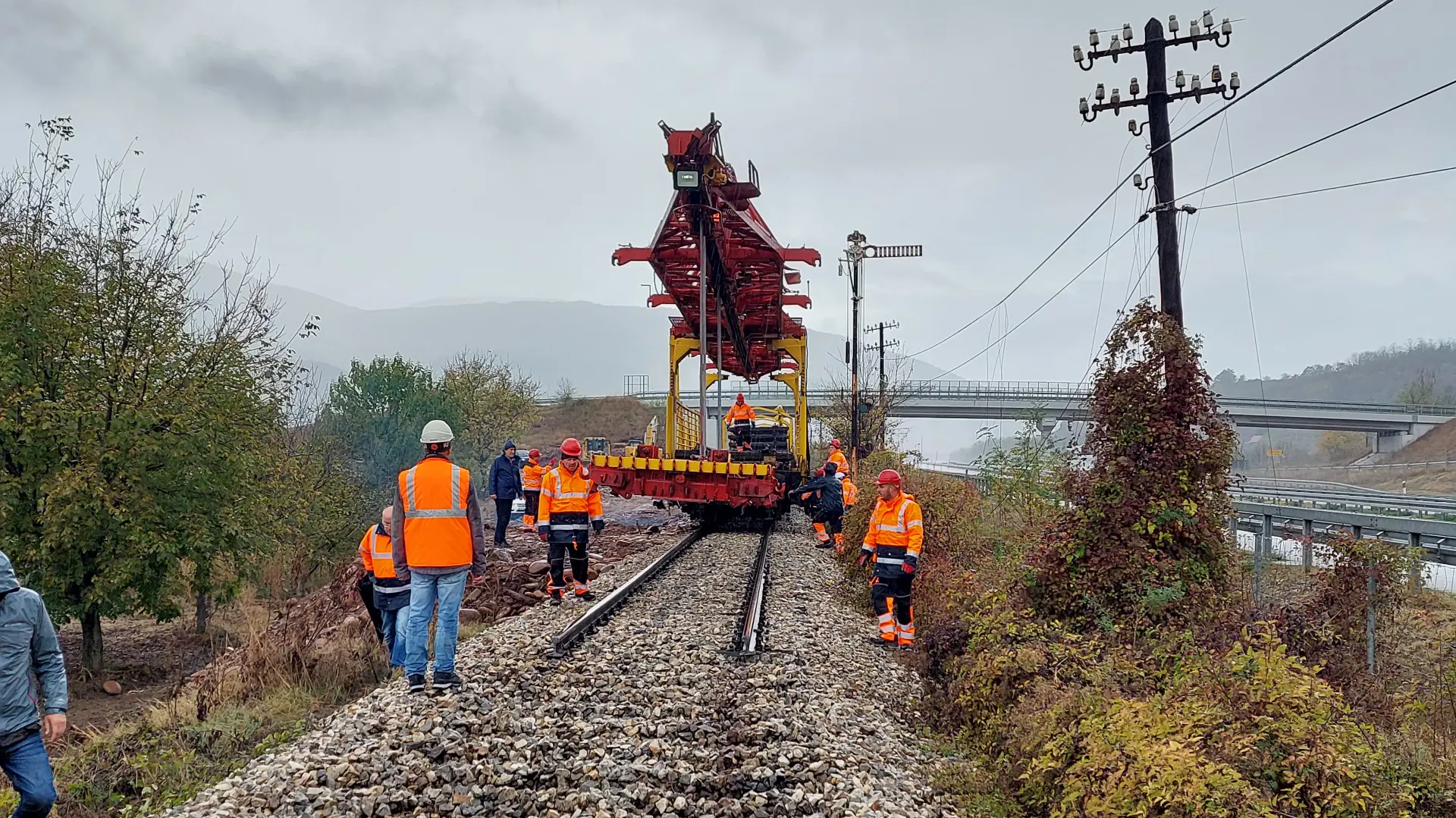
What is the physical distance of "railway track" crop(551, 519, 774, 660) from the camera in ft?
21.9

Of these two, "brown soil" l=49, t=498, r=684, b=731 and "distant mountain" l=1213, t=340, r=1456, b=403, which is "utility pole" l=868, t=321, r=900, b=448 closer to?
"brown soil" l=49, t=498, r=684, b=731

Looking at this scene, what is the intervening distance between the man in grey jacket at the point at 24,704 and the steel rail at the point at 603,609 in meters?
3.07

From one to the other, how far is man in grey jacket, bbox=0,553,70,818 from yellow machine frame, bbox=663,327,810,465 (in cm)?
1282

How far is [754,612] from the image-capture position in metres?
8.00

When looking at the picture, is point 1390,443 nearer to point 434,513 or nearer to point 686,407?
point 686,407

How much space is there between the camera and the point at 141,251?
42.3 ft

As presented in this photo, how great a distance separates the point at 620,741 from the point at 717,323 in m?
9.72

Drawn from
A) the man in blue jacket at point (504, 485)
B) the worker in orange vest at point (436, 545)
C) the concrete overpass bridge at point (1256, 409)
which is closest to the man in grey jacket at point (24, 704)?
the worker in orange vest at point (436, 545)

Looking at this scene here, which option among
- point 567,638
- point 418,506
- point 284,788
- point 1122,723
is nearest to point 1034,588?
point 1122,723

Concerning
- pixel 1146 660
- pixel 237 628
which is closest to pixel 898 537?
pixel 1146 660

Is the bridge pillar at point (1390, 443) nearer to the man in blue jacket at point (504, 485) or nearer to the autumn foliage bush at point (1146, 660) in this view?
the autumn foliage bush at point (1146, 660)

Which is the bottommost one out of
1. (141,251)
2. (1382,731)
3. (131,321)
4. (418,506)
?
(1382,731)

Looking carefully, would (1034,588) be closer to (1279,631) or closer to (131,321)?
(1279,631)

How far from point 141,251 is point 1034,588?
1359cm
